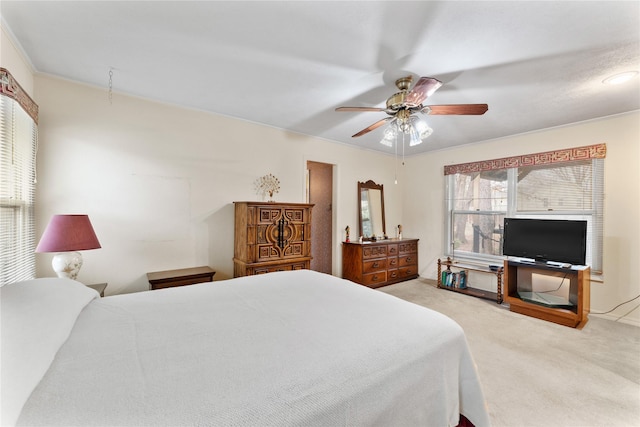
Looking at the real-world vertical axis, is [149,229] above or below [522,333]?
above

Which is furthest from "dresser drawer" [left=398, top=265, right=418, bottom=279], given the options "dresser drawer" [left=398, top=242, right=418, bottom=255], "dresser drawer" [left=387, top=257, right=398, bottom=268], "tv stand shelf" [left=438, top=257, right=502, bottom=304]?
"tv stand shelf" [left=438, top=257, right=502, bottom=304]

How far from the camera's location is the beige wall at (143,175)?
7.93 feet

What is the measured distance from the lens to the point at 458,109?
2236mm

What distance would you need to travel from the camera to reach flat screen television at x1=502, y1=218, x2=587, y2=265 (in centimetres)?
311

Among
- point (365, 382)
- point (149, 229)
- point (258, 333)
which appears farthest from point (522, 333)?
point (149, 229)

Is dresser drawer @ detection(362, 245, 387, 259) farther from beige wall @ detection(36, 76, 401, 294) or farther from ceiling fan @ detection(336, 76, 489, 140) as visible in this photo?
ceiling fan @ detection(336, 76, 489, 140)

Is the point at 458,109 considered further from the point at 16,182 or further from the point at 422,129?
the point at 16,182

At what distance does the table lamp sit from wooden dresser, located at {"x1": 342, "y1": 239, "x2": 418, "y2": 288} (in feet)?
10.9

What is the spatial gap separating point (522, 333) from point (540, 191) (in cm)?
212

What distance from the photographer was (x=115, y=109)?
2656mm

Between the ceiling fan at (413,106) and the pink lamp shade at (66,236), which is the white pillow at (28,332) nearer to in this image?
the pink lamp shade at (66,236)

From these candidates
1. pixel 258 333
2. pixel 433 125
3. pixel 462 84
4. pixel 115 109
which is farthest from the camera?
pixel 433 125

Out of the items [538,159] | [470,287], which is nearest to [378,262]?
[470,287]

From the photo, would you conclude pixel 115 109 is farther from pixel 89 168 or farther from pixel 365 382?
pixel 365 382
